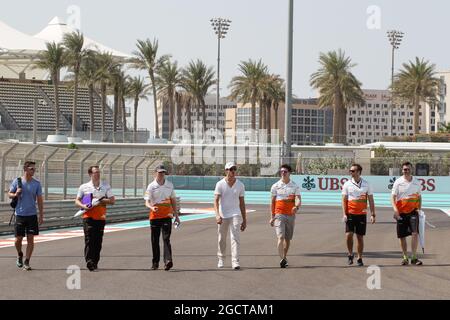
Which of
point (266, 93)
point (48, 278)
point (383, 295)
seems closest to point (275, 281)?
point (383, 295)

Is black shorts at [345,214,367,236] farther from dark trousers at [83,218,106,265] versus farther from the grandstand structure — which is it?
the grandstand structure

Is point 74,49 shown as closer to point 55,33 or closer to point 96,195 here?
point 55,33

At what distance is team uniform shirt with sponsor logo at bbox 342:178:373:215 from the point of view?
602 inches

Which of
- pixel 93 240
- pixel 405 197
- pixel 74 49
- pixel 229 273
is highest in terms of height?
pixel 74 49

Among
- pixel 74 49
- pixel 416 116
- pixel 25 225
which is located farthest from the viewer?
pixel 74 49

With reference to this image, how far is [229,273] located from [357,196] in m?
2.80

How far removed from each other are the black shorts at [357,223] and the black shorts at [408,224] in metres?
0.70

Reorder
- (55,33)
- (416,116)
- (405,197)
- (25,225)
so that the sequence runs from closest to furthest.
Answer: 1. (25,225)
2. (405,197)
3. (416,116)
4. (55,33)

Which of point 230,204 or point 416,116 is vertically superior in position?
point 416,116

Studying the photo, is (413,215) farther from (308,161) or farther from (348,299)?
(308,161)

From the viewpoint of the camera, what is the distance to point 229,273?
13.8 meters

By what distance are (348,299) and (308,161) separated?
44.3m

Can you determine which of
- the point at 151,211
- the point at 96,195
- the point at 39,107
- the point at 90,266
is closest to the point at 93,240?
the point at 90,266

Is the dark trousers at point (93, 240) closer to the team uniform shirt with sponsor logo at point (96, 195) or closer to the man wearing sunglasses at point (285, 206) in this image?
the team uniform shirt with sponsor logo at point (96, 195)
